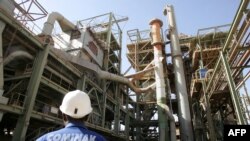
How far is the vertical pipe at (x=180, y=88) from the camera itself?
58.5ft

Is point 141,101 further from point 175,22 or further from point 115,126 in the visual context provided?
point 175,22

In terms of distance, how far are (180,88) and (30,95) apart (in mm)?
13362

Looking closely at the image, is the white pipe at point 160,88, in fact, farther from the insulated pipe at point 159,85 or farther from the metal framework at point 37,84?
the metal framework at point 37,84

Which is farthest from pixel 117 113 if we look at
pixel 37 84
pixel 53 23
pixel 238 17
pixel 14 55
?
pixel 238 17

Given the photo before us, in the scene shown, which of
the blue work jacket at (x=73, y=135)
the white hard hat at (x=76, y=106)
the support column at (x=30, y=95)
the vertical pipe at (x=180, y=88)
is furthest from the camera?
the vertical pipe at (x=180, y=88)

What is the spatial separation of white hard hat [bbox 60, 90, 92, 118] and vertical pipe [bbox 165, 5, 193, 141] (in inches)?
651

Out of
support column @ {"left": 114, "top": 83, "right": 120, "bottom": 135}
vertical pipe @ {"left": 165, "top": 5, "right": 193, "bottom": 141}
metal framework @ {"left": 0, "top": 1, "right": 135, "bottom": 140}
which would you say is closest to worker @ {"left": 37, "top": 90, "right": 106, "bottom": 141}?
metal framework @ {"left": 0, "top": 1, "right": 135, "bottom": 140}

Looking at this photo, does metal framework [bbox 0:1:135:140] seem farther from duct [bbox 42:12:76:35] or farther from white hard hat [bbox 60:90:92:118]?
white hard hat [bbox 60:90:92:118]

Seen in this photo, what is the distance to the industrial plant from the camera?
10672 millimetres

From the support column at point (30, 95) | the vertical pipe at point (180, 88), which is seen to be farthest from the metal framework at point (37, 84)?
the vertical pipe at point (180, 88)

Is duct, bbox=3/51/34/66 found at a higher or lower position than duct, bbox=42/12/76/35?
lower

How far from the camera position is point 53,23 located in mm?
16422

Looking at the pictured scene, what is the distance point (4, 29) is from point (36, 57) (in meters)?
2.21

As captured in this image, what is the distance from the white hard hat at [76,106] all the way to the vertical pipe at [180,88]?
16540 millimetres
